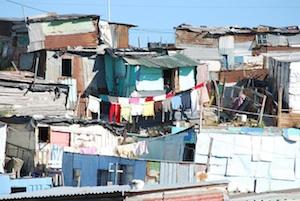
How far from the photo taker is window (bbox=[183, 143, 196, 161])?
21547 millimetres

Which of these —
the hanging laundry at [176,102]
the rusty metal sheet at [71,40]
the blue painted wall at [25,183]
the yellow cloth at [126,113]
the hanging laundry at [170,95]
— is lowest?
the blue painted wall at [25,183]

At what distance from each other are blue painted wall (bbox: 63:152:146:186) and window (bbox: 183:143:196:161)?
360cm

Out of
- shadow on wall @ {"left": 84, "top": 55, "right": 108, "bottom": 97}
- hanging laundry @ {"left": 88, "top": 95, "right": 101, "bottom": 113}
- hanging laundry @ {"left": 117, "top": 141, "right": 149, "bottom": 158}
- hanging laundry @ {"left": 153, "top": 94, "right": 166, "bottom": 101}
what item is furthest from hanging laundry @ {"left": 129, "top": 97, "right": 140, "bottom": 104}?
hanging laundry @ {"left": 117, "top": 141, "right": 149, "bottom": 158}

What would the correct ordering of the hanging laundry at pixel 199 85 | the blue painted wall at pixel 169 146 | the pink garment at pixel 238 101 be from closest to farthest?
the blue painted wall at pixel 169 146, the pink garment at pixel 238 101, the hanging laundry at pixel 199 85

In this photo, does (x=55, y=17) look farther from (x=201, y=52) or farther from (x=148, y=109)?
(x=201, y=52)

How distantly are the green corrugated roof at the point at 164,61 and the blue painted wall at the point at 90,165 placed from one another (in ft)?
26.4

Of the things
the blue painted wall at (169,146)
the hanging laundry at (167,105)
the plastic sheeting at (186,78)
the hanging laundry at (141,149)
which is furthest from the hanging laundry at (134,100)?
the hanging laundry at (141,149)

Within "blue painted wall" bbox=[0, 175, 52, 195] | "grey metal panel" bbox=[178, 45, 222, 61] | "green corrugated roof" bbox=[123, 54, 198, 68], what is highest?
"grey metal panel" bbox=[178, 45, 222, 61]

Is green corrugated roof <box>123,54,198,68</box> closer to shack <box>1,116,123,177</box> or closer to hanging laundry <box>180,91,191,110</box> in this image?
hanging laundry <box>180,91,191,110</box>

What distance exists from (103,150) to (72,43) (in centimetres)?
689

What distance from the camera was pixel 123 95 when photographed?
2700 centimetres

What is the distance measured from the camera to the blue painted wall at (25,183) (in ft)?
55.7

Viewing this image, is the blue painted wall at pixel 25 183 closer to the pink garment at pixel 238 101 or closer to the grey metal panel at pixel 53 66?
the grey metal panel at pixel 53 66

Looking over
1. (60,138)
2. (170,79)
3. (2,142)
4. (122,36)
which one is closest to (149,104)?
(170,79)
